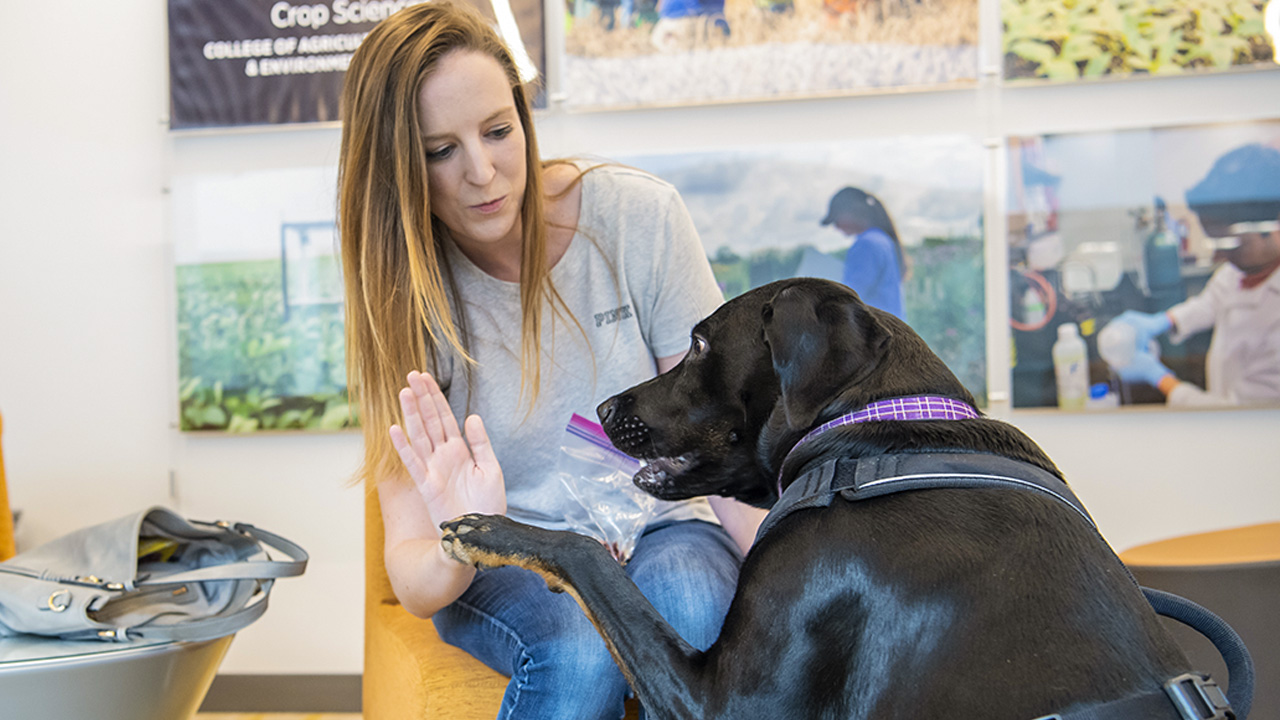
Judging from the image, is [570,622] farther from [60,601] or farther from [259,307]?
[259,307]

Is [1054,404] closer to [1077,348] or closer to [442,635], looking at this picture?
[1077,348]

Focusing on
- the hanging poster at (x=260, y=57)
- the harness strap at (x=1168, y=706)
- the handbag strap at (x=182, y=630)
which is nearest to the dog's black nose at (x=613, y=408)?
the harness strap at (x=1168, y=706)

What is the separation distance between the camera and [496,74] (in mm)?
1393

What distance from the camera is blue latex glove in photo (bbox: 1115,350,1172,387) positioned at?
7.91 feet

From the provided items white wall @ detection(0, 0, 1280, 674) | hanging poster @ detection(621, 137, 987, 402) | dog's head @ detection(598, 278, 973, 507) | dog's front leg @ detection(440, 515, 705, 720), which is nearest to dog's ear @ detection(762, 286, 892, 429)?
dog's head @ detection(598, 278, 973, 507)

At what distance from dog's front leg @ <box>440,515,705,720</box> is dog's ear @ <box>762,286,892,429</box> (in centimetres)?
27

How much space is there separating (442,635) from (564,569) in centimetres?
53

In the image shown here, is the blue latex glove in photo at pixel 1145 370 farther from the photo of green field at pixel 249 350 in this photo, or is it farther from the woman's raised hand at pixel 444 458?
the photo of green field at pixel 249 350

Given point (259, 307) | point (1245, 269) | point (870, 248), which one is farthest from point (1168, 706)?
point (259, 307)

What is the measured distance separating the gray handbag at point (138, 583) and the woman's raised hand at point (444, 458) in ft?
1.86

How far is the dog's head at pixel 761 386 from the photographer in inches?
39.9

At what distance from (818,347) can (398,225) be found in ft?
2.41

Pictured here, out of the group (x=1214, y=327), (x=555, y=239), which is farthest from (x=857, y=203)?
(x=555, y=239)

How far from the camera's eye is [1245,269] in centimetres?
237
